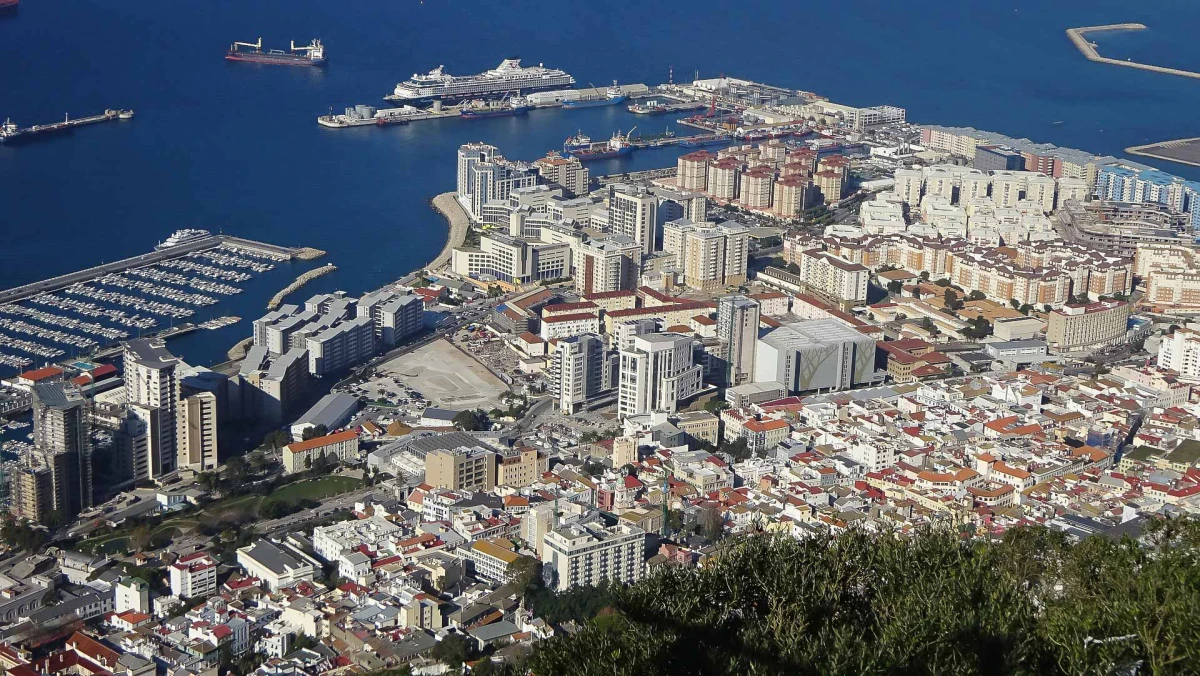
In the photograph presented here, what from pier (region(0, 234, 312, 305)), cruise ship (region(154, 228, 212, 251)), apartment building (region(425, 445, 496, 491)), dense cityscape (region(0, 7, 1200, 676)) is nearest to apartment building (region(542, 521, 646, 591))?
dense cityscape (region(0, 7, 1200, 676))

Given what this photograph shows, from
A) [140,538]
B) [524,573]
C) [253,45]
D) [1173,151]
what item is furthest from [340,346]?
[253,45]

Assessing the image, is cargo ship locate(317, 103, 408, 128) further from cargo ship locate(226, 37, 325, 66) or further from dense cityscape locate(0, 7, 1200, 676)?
dense cityscape locate(0, 7, 1200, 676)

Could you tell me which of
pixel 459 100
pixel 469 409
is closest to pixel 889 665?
pixel 469 409

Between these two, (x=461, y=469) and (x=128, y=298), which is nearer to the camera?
(x=461, y=469)

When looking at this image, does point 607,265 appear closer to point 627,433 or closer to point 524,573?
point 627,433

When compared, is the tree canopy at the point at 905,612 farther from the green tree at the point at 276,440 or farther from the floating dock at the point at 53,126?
the floating dock at the point at 53,126

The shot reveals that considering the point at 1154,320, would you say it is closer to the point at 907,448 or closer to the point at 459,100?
the point at 907,448
